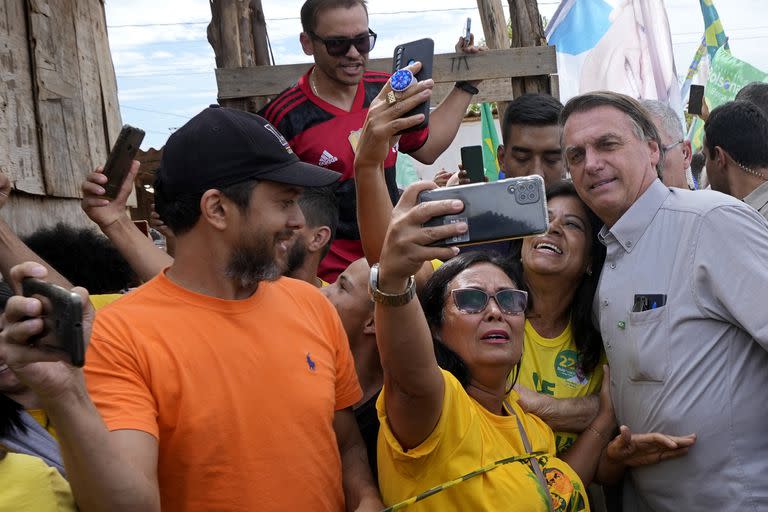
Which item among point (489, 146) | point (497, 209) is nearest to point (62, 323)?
point (497, 209)

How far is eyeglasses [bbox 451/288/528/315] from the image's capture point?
114 inches

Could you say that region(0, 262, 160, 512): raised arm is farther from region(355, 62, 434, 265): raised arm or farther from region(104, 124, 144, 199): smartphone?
region(104, 124, 144, 199): smartphone

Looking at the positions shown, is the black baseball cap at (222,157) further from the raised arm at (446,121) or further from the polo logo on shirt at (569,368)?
the raised arm at (446,121)

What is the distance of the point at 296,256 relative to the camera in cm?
341

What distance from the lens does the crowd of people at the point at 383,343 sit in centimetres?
200

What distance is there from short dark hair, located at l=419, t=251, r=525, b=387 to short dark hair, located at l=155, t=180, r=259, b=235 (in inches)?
33.7

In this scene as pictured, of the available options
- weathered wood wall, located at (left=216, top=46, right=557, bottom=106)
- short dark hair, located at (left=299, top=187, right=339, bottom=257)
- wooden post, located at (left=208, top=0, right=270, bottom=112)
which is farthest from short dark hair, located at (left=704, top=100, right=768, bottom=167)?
wooden post, located at (left=208, top=0, right=270, bottom=112)

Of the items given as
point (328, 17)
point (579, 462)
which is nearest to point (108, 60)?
point (328, 17)

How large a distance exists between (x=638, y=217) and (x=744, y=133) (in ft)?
5.53

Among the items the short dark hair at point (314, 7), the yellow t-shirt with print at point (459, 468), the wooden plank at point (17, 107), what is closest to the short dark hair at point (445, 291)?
the yellow t-shirt with print at point (459, 468)

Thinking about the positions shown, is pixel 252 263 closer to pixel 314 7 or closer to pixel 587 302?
pixel 587 302

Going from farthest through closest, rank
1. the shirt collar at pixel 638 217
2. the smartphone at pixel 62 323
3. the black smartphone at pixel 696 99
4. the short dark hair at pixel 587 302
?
the black smartphone at pixel 696 99
the short dark hair at pixel 587 302
the shirt collar at pixel 638 217
the smartphone at pixel 62 323

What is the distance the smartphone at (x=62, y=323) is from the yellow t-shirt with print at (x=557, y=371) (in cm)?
196

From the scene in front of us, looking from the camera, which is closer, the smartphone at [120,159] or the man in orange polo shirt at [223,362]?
the man in orange polo shirt at [223,362]
